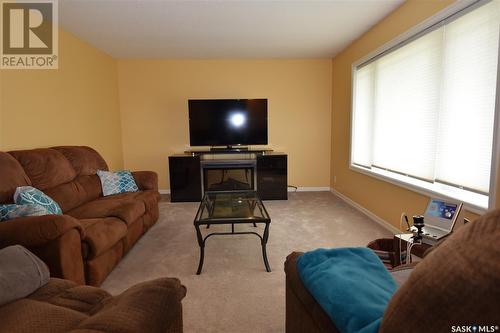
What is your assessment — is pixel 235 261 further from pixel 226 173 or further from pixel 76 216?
pixel 226 173

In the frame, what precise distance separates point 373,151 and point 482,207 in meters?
1.89

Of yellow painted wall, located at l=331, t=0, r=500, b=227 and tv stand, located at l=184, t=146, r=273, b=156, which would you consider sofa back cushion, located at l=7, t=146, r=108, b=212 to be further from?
yellow painted wall, located at l=331, t=0, r=500, b=227

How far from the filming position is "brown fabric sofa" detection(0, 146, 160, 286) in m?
1.75

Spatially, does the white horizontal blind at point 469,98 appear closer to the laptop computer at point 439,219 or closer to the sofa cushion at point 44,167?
the laptop computer at point 439,219

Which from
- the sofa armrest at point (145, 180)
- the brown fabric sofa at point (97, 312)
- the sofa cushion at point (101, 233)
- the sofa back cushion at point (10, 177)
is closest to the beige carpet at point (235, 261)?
the sofa cushion at point (101, 233)

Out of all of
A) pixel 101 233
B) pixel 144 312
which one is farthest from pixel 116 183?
pixel 144 312

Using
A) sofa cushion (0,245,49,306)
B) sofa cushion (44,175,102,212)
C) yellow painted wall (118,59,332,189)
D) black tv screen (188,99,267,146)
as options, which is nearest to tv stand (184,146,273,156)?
black tv screen (188,99,267,146)

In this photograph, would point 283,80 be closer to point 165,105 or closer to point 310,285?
point 165,105

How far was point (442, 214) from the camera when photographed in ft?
6.49

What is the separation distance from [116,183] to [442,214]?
3.34m

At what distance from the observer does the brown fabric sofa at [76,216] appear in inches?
69.0

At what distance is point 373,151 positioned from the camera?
3891 millimetres

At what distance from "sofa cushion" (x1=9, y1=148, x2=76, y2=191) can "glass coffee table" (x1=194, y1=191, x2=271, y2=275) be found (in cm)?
143

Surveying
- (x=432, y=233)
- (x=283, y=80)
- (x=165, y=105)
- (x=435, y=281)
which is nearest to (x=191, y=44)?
(x=165, y=105)
